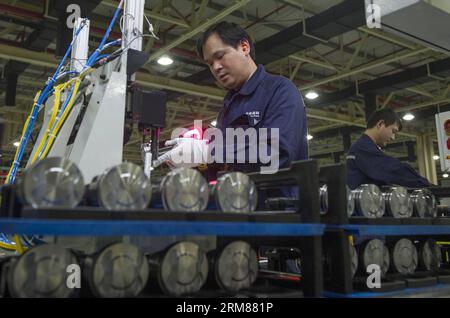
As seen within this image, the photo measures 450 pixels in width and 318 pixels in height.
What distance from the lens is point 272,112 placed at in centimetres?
163

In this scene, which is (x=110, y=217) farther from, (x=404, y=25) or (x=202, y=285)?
(x=404, y=25)

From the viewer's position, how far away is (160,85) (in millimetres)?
7148

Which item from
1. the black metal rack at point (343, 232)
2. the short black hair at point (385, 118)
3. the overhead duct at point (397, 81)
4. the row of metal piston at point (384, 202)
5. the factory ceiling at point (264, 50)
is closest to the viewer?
the black metal rack at point (343, 232)

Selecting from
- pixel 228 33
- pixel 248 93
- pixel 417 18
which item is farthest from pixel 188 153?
pixel 417 18

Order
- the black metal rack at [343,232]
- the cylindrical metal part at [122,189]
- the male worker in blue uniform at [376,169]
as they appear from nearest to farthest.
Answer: the cylindrical metal part at [122,189] < the black metal rack at [343,232] < the male worker in blue uniform at [376,169]

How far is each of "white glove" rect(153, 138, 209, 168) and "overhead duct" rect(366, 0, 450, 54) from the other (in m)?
1.46

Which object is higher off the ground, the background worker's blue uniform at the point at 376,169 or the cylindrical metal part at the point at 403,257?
the background worker's blue uniform at the point at 376,169

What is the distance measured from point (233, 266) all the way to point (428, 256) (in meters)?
0.85

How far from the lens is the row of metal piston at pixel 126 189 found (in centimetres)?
Result: 86

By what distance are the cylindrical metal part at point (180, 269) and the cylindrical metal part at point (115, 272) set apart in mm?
58

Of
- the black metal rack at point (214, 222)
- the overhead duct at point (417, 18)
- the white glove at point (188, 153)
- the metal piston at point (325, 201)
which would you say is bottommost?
the black metal rack at point (214, 222)

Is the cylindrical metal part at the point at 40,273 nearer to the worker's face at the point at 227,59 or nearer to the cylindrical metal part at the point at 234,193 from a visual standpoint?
the cylindrical metal part at the point at 234,193

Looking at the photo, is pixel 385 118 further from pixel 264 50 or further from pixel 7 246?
pixel 264 50

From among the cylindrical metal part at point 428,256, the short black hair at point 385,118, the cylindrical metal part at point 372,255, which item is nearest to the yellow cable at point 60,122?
the cylindrical metal part at point 372,255
